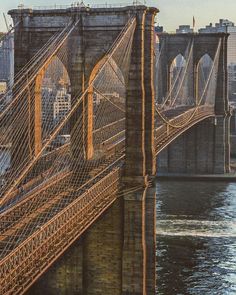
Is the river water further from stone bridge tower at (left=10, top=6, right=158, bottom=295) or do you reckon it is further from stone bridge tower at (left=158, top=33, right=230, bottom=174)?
stone bridge tower at (left=158, top=33, right=230, bottom=174)

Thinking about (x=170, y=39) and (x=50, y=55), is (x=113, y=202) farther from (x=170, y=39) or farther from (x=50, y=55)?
(x=170, y=39)

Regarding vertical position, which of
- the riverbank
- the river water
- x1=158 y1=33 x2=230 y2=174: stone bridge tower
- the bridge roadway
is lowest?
the river water

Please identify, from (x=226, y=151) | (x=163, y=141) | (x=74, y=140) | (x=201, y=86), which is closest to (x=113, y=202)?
(x=74, y=140)

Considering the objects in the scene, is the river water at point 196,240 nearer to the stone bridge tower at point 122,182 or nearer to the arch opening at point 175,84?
the stone bridge tower at point 122,182

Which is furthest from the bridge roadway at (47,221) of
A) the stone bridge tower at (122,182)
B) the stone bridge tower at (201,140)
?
the stone bridge tower at (201,140)

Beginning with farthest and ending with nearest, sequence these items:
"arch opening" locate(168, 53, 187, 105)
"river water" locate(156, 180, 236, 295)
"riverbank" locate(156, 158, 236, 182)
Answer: "riverbank" locate(156, 158, 236, 182) < "arch opening" locate(168, 53, 187, 105) < "river water" locate(156, 180, 236, 295)

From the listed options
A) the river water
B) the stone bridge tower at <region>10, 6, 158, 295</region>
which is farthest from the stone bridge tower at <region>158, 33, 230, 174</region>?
the stone bridge tower at <region>10, 6, 158, 295</region>
